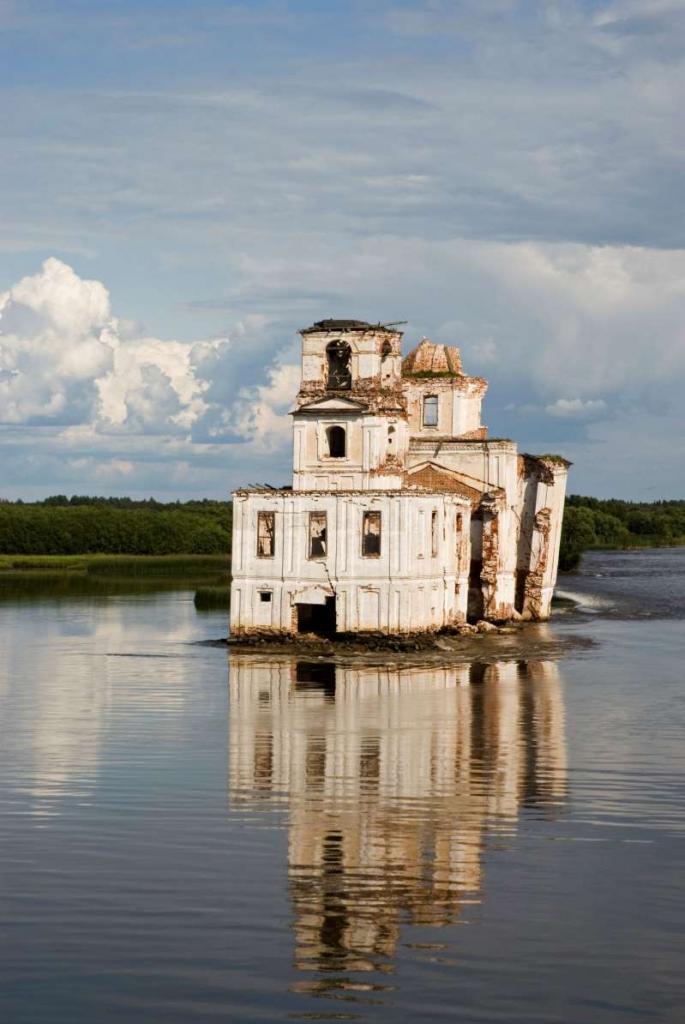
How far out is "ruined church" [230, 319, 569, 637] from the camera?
46344mm

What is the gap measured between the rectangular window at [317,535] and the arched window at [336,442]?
353cm

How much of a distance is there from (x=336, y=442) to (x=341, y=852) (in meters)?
32.8

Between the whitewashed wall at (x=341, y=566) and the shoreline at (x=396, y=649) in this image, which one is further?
the whitewashed wall at (x=341, y=566)

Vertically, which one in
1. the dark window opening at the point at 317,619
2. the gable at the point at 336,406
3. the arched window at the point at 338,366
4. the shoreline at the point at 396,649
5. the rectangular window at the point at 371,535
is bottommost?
the shoreline at the point at 396,649

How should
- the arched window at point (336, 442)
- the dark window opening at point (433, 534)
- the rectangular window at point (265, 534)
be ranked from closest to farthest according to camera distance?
the rectangular window at point (265, 534) < the dark window opening at point (433, 534) < the arched window at point (336, 442)

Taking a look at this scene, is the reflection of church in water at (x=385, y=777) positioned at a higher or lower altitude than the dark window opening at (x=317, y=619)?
lower

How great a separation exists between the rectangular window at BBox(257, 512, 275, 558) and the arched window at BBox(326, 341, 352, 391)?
5974 mm

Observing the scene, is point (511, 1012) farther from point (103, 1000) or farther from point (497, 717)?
point (497, 717)

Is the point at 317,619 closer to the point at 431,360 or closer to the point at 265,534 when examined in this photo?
the point at 265,534

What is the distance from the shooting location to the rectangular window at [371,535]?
46312 mm

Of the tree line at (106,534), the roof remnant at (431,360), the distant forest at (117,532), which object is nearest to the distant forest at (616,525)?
the distant forest at (117,532)

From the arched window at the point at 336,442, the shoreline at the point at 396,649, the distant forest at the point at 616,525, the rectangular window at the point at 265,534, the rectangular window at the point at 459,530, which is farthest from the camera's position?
the distant forest at the point at 616,525

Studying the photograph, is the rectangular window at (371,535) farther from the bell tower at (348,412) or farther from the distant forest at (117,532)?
the distant forest at (117,532)

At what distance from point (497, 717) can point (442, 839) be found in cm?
1304
